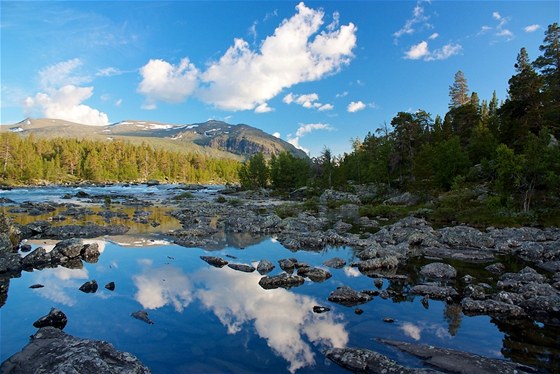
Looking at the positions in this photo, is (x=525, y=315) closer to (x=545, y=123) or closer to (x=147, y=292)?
(x=147, y=292)

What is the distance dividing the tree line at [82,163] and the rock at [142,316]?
124m

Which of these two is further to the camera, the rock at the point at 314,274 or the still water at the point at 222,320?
the rock at the point at 314,274

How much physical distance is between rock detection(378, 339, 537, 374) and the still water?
0.64m

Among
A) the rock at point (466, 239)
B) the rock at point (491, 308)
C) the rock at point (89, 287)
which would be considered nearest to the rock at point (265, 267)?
the rock at point (89, 287)

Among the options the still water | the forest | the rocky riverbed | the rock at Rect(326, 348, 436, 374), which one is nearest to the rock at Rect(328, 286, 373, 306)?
the rocky riverbed

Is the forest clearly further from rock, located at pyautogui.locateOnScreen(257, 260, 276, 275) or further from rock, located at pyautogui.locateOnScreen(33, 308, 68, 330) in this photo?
rock, located at pyautogui.locateOnScreen(33, 308, 68, 330)

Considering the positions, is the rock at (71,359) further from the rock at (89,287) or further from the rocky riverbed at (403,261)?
the rock at (89,287)

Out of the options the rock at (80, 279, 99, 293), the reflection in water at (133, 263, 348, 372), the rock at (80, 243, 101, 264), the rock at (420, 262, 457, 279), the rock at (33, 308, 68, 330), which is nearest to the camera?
the reflection in water at (133, 263, 348, 372)

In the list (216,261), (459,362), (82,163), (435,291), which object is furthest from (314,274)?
(82,163)

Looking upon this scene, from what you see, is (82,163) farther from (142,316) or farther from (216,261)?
(142,316)

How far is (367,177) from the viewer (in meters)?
86.1

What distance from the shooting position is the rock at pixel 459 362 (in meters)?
9.24

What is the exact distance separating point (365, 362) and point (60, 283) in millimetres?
14688

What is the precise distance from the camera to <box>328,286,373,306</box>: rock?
14.9 meters
